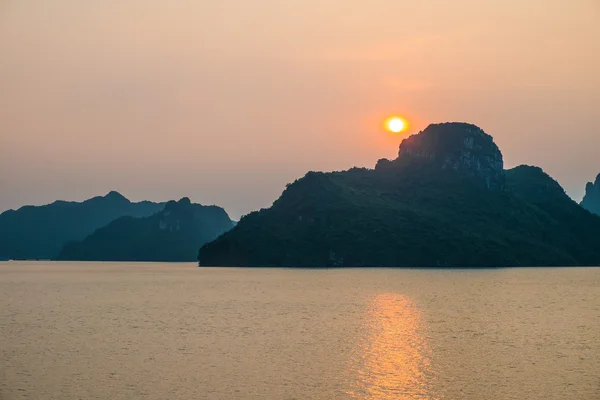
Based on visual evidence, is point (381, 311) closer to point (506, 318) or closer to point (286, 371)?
point (506, 318)

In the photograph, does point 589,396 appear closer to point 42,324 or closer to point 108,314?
→ point 42,324

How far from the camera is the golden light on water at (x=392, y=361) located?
72219 mm

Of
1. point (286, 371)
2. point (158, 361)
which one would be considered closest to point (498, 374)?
point (286, 371)

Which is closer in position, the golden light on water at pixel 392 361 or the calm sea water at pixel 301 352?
the golden light on water at pixel 392 361

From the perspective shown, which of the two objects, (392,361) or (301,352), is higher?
(301,352)

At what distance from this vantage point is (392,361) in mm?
89188

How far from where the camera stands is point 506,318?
14062cm

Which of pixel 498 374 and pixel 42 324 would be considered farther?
pixel 42 324

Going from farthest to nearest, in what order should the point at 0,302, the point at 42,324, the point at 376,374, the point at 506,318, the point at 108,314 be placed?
1. the point at 0,302
2. the point at 108,314
3. the point at 506,318
4. the point at 42,324
5. the point at 376,374

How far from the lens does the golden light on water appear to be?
72219 millimetres

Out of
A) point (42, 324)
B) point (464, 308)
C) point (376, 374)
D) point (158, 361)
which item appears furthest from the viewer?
point (464, 308)

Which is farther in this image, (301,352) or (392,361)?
(301,352)

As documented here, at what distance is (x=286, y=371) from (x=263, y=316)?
63854 millimetres

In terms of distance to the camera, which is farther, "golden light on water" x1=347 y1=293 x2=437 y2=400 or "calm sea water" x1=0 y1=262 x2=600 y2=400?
"calm sea water" x1=0 y1=262 x2=600 y2=400
